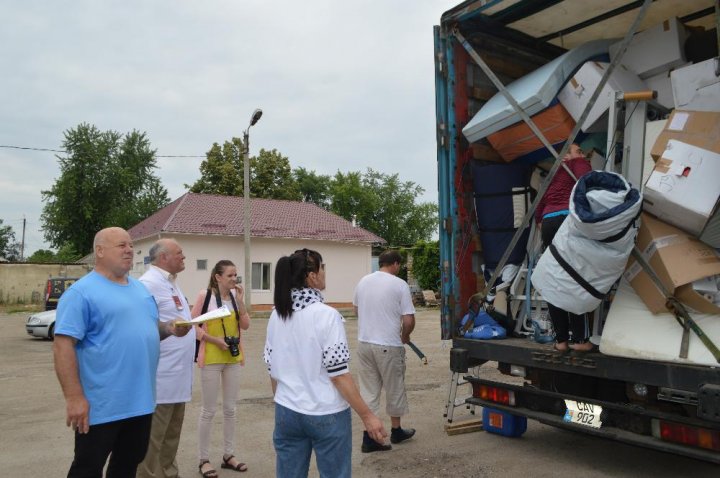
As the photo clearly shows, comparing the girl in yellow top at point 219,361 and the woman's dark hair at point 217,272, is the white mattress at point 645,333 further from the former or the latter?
the woman's dark hair at point 217,272

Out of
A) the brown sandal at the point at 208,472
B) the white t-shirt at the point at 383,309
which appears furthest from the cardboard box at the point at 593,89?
the brown sandal at the point at 208,472

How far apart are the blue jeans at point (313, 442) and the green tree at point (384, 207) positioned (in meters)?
51.2

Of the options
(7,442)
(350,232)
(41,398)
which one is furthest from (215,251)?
(7,442)

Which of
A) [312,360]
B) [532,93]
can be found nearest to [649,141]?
[532,93]

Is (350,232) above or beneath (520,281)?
above

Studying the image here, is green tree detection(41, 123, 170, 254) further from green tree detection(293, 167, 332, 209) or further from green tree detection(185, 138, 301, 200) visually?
green tree detection(293, 167, 332, 209)

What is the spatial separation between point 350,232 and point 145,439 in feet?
83.7

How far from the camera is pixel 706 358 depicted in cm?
349

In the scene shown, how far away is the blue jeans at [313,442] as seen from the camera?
2801 mm

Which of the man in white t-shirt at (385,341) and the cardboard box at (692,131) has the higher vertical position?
the cardboard box at (692,131)

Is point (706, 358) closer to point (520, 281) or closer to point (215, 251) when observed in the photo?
point (520, 281)

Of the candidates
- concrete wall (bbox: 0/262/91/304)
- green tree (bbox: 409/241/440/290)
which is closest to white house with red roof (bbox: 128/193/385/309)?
green tree (bbox: 409/241/440/290)

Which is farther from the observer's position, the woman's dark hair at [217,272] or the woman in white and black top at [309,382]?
the woman's dark hair at [217,272]

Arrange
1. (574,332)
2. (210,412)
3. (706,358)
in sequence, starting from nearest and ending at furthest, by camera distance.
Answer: (706,358) → (574,332) → (210,412)
